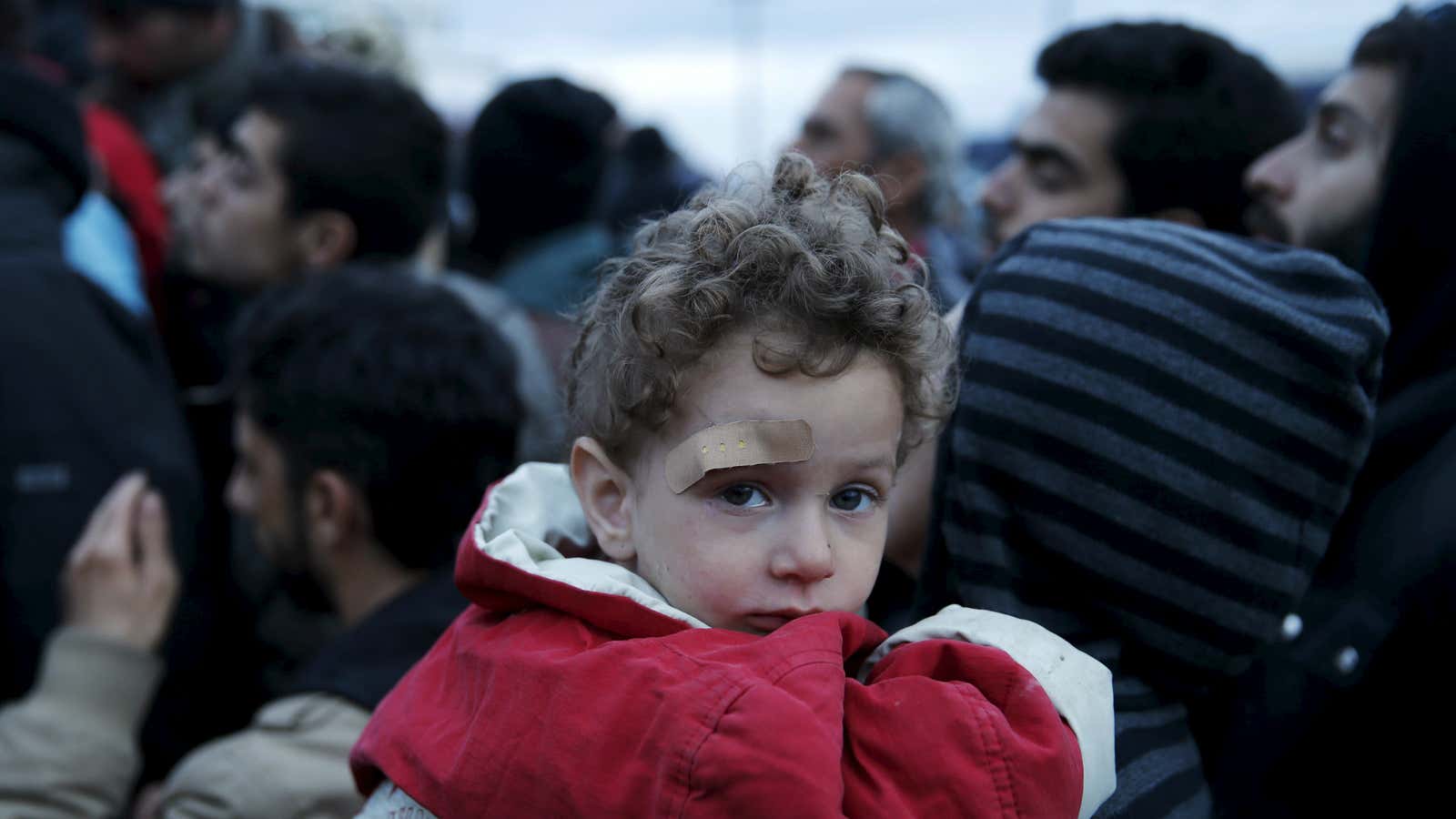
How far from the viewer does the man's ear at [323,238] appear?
3.67 metres

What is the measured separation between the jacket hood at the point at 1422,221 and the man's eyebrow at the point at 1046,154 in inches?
35.8

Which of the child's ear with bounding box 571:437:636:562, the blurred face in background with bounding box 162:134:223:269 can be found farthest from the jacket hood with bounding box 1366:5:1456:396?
the blurred face in background with bounding box 162:134:223:269

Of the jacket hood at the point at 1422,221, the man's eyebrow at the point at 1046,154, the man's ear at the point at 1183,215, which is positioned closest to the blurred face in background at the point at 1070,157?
the man's eyebrow at the point at 1046,154

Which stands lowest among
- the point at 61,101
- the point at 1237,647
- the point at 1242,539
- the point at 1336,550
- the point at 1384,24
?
the point at 1336,550

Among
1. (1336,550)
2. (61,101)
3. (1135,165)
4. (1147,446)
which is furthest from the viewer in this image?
(1135,165)

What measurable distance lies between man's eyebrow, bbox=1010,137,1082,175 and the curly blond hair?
76.5 inches

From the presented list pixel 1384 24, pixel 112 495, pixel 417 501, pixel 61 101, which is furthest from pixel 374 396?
pixel 1384 24

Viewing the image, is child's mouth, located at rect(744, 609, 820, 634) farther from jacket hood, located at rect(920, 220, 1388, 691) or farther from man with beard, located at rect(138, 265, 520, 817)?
man with beard, located at rect(138, 265, 520, 817)

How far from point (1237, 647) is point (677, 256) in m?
0.94

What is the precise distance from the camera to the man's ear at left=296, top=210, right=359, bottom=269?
12.0 feet

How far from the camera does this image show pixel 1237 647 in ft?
5.19

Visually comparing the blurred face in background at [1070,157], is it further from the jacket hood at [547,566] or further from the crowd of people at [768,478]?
the jacket hood at [547,566]

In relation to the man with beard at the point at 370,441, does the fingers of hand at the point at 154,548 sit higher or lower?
lower

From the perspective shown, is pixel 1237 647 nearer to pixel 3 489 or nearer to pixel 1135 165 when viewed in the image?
pixel 1135 165
